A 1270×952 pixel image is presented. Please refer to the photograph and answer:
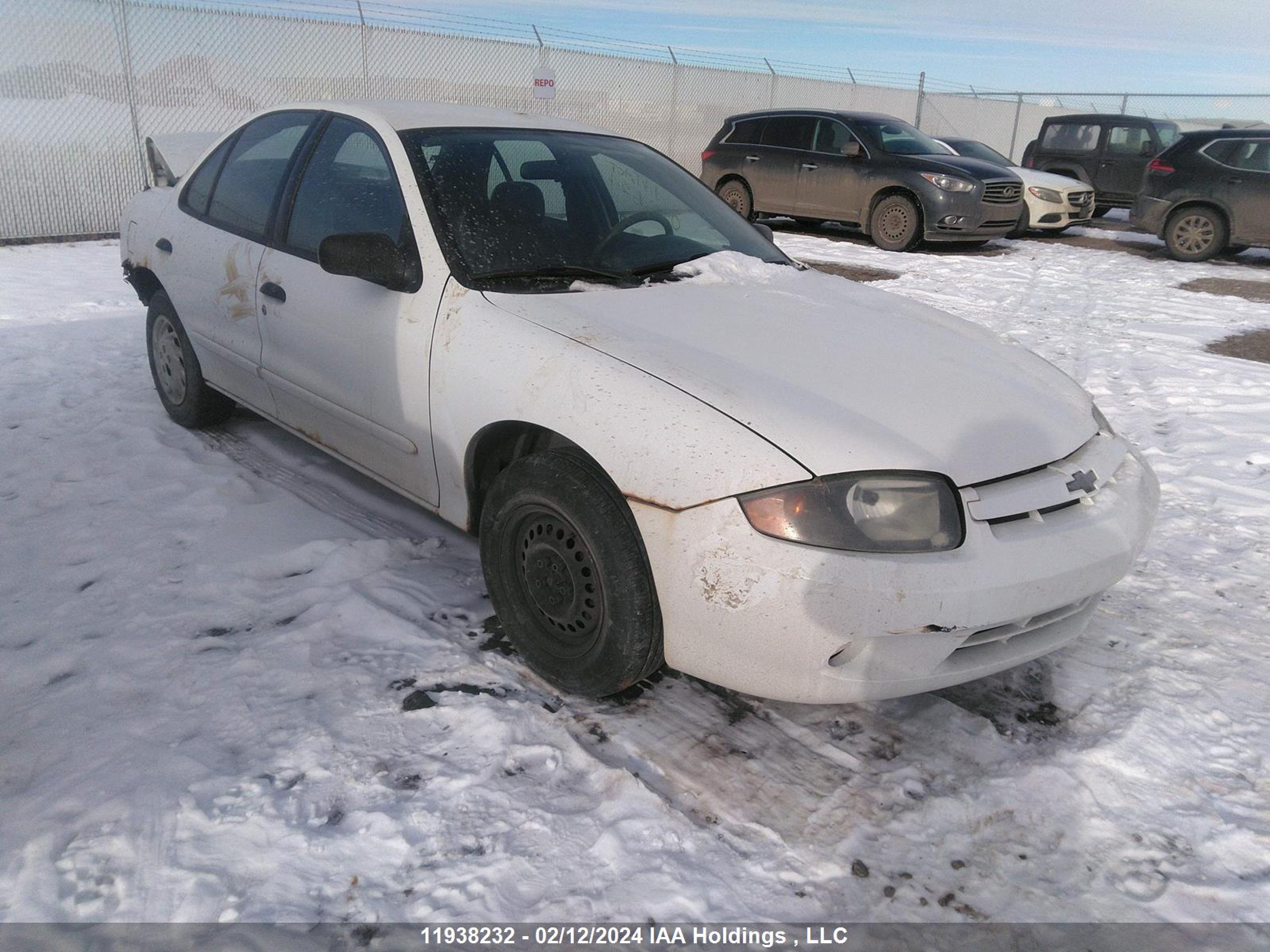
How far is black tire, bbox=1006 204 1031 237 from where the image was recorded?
13.7 m

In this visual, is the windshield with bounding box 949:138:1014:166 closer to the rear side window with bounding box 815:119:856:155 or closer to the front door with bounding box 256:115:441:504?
the rear side window with bounding box 815:119:856:155

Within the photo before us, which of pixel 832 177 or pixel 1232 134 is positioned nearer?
pixel 1232 134

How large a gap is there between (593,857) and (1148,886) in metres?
A: 1.26

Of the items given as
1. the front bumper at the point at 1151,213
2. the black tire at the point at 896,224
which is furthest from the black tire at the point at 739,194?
the front bumper at the point at 1151,213

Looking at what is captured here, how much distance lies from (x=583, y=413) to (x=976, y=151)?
14.8 m

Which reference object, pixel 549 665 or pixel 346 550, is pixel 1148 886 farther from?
pixel 346 550

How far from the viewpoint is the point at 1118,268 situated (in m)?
11.5

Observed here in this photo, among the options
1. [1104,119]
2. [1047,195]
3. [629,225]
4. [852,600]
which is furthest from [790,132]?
[852,600]

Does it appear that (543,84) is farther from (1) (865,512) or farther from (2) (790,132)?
(1) (865,512)

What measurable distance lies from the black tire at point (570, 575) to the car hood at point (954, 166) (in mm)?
10790

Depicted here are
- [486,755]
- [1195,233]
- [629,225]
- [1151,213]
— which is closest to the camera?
[486,755]

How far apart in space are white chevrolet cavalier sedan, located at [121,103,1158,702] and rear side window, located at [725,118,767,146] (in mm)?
10354

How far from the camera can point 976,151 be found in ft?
49.8

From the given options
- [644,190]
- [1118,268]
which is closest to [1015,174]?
[1118,268]
